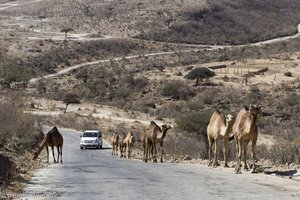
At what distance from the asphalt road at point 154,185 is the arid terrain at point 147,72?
115cm

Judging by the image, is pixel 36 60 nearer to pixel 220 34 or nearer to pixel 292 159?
pixel 220 34

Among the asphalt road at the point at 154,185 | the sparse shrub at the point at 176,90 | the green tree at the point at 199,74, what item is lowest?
the asphalt road at the point at 154,185

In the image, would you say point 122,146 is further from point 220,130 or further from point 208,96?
point 208,96

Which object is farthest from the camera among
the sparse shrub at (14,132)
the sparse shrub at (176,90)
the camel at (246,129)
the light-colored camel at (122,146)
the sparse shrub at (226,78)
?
the sparse shrub at (226,78)

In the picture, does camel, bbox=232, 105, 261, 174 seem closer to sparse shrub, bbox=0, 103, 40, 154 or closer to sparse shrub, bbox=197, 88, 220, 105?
sparse shrub, bbox=0, 103, 40, 154

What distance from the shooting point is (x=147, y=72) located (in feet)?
328

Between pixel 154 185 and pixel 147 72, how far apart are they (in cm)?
8052

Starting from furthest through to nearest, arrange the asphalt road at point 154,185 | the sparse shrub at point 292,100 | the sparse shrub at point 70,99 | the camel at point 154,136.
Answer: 1. the sparse shrub at point 70,99
2. the sparse shrub at point 292,100
3. the camel at point 154,136
4. the asphalt road at point 154,185

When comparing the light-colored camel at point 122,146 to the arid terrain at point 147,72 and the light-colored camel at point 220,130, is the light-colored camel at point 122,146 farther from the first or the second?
the light-colored camel at point 220,130

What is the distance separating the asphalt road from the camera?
1719 cm

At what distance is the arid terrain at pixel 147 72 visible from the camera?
42.6 m

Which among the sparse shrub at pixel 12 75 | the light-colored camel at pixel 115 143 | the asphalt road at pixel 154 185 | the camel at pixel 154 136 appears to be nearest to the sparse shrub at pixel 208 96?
the sparse shrub at pixel 12 75

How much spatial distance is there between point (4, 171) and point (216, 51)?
339 feet

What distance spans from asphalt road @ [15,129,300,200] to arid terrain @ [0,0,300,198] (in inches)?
45.3
